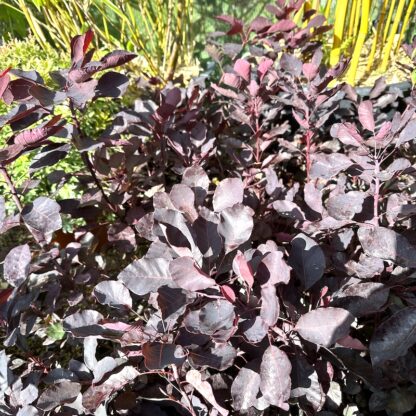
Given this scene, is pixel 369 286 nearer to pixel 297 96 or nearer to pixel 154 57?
pixel 297 96

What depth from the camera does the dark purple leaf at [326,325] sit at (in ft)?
2.45

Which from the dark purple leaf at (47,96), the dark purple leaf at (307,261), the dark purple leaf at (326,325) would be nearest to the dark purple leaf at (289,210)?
the dark purple leaf at (307,261)

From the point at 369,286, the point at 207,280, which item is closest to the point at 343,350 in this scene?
the point at 369,286

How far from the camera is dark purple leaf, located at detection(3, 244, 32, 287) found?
1.03 meters

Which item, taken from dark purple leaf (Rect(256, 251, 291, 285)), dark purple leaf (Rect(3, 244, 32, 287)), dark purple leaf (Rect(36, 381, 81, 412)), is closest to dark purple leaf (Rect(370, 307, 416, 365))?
dark purple leaf (Rect(256, 251, 291, 285))

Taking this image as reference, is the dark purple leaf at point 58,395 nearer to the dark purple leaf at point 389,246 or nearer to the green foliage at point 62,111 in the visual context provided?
the dark purple leaf at point 389,246

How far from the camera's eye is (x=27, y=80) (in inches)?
41.7

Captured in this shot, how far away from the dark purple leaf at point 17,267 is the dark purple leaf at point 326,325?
0.68 m

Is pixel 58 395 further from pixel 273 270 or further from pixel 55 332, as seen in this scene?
pixel 273 270

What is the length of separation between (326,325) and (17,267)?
29.7 inches

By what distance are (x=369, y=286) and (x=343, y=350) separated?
6.8 inches

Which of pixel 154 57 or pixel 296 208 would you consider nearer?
pixel 296 208

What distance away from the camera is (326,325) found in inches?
30.0

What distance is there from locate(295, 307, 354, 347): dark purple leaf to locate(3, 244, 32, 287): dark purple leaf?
2.22ft
